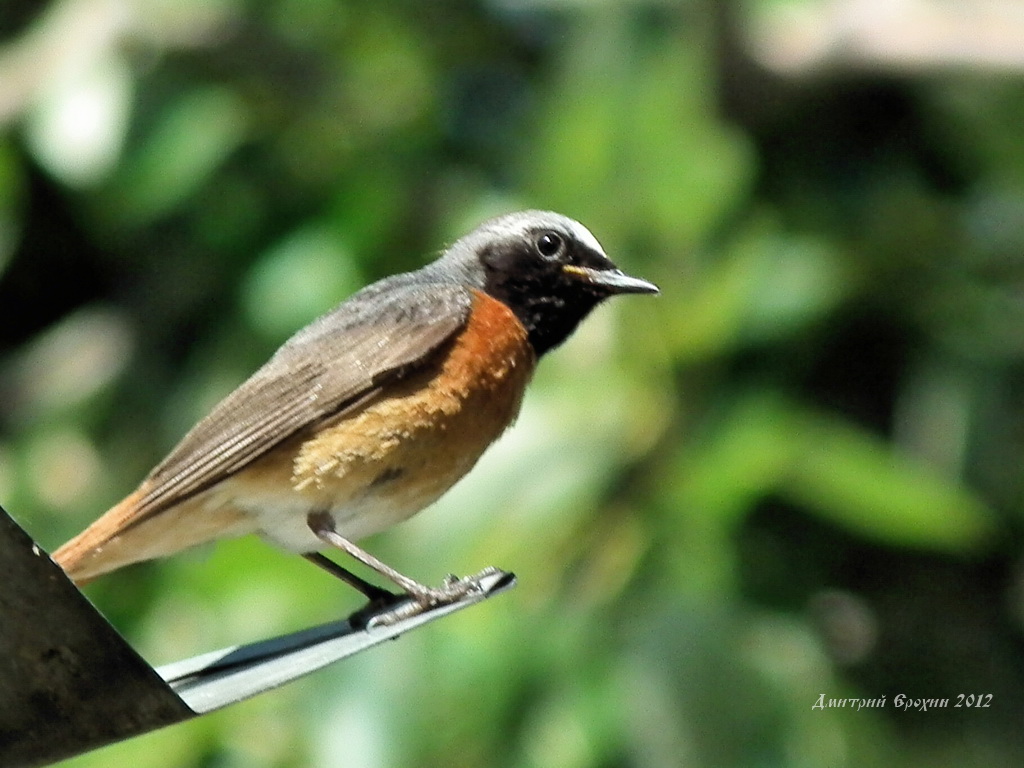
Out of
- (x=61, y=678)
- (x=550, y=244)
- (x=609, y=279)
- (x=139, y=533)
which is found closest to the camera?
(x=61, y=678)

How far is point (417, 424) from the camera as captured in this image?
3.62 metres

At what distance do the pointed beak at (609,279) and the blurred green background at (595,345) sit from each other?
27.2 inches

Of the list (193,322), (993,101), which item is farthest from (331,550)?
(993,101)

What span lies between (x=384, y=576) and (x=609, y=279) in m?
0.89

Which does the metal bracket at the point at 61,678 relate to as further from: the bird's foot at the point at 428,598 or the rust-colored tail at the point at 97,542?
the rust-colored tail at the point at 97,542

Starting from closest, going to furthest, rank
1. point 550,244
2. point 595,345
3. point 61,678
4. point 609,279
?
point 61,678 → point 609,279 → point 550,244 → point 595,345

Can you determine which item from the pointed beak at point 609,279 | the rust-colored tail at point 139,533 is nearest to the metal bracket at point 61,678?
the rust-colored tail at point 139,533

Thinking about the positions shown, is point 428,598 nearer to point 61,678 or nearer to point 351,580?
point 351,580

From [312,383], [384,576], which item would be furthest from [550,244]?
[384,576]

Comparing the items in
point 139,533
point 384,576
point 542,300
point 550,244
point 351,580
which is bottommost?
point 351,580

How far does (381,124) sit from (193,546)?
248 cm

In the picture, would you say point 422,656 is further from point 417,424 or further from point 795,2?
point 795,2

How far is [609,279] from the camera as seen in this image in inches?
152

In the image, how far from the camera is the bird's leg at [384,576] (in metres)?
3.26
